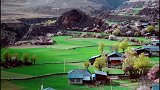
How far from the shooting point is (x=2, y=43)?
52.4m

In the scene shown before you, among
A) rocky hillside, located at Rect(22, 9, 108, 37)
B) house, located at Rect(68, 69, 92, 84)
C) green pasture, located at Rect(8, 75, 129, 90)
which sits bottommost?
green pasture, located at Rect(8, 75, 129, 90)

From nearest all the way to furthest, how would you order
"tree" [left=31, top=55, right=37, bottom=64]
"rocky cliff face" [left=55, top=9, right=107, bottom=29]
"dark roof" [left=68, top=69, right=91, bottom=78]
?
1. "dark roof" [left=68, top=69, right=91, bottom=78]
2. "tree" [left=31, top=55, right=37, bottom=64]
3. "rocky cliff face" [left=55, top=9, right=107, bottom=29]

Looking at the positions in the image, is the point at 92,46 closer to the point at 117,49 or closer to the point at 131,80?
the point at 117,49

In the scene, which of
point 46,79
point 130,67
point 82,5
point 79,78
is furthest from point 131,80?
point 82,5

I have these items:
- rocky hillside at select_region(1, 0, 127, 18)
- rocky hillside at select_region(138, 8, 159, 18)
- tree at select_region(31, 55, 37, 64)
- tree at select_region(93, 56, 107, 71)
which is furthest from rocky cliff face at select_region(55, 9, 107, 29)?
tree at select_region(93, 56, 107, 71)

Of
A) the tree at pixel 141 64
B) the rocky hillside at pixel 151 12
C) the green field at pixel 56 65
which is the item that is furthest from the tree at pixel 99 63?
the rocky hillside at pixel 151 12

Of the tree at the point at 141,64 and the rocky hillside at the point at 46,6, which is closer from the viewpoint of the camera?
the tree at the point at 141,64

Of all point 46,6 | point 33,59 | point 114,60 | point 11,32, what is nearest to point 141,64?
point 114,60

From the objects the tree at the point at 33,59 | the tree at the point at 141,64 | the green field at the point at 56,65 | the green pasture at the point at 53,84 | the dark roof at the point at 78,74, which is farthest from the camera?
the tree at the point at 33,59

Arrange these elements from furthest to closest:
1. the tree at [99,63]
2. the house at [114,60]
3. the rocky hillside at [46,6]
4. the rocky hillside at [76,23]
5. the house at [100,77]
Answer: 1. the rocky hillside at [46,6]
2. the rocky hillside at [76,23]
3. the house at [114,60]
4. the tree at [99,63]
5. the house at [100,77]

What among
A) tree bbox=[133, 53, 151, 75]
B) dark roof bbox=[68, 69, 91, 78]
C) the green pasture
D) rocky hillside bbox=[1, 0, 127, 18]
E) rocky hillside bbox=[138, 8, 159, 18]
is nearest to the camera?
the green pasture

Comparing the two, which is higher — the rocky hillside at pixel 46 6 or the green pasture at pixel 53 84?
the rocky hillside at pixel 46 6

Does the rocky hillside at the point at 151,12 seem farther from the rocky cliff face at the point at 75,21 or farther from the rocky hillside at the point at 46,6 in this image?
the rocky cliff face at the point at 75,21

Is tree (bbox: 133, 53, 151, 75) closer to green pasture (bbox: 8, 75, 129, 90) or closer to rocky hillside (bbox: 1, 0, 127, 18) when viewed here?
green pasture (bbox: 8, 75, 129, 90)
